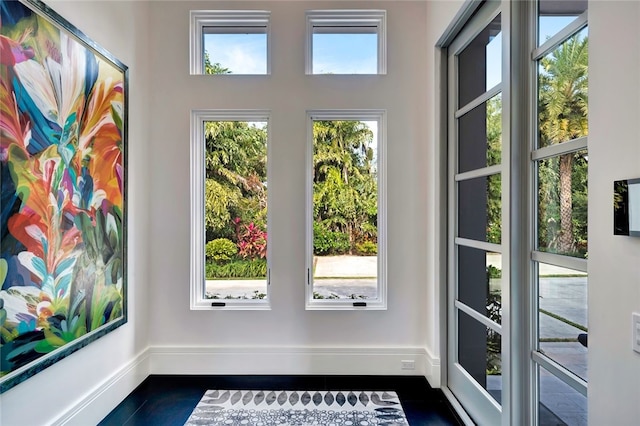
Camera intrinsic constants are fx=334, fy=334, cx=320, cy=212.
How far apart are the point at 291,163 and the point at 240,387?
1.77m

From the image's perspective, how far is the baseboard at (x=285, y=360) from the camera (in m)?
2.68

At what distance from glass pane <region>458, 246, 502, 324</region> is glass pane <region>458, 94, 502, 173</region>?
0.55 m

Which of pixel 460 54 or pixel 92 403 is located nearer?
pixel 92 403

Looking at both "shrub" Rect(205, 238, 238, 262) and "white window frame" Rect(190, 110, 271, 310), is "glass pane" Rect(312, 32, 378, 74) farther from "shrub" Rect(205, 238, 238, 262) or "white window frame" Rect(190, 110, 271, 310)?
"shrub" Rect(205, 238, 238, 262)

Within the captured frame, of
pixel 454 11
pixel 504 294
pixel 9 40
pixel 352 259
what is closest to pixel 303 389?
pixel 352 259

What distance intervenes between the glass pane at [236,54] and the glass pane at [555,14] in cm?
197

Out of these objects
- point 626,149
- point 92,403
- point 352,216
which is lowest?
point 92,403

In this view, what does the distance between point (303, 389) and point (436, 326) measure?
1099mm

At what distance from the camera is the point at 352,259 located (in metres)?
2.80

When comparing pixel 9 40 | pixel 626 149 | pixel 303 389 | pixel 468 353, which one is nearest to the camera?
pixel 626 149

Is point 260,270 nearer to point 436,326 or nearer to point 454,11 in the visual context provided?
point 436,326

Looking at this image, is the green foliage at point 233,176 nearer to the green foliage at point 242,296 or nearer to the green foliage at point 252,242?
the green foliage at point 252,242

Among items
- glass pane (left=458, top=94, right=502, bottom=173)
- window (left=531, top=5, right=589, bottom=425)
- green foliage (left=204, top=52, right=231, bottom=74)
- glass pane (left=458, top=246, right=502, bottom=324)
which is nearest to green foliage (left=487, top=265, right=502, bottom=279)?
glass pane (left=458, top=246, right=502, bottom=324)

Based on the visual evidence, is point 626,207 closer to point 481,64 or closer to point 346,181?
point 481,64
